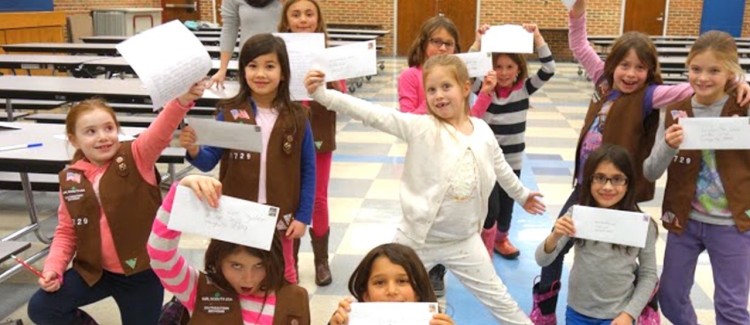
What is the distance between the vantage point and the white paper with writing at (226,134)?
2277 mm

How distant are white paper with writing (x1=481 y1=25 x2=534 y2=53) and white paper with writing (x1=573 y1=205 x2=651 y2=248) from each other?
3.48ft

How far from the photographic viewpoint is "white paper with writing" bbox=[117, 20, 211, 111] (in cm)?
193

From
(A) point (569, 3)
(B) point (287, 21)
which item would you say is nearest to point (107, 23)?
(B) point (287, 21)

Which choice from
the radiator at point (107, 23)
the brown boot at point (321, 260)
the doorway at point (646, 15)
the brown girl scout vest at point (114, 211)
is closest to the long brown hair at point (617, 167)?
the brown boot at point (321, 260)

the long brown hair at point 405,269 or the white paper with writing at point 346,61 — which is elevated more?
the white paper with writing at point 346,61

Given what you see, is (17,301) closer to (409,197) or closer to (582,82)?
(409,197)

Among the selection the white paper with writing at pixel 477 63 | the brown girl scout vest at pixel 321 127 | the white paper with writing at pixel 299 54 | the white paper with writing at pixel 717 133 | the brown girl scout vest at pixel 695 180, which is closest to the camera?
the white paper with writing at pixel 717 133

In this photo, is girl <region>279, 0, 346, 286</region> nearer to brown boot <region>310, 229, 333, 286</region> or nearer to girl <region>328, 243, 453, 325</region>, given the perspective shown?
brown boot <region>310, 229, 333, 286</region>

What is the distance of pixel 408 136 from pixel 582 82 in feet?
33.6

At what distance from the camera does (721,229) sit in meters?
2.43

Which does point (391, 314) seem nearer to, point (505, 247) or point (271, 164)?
point (271, 164)

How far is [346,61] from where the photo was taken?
2.67 metres

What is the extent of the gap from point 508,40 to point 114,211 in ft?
6.41

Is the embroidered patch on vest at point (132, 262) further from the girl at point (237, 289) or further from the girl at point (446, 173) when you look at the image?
the girl at point (446, 173)
